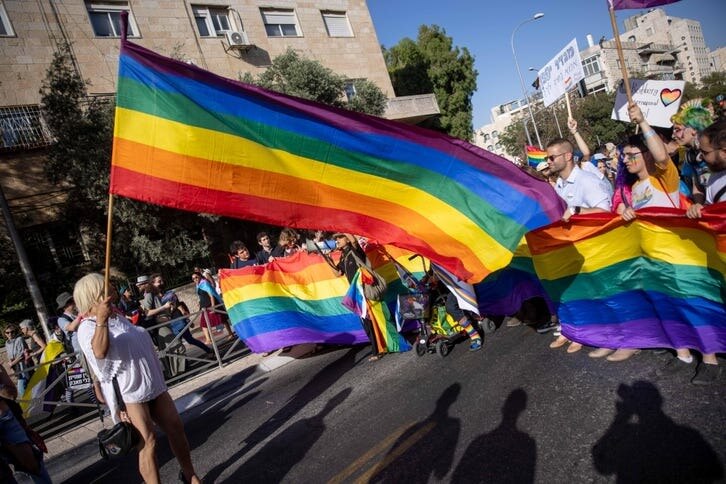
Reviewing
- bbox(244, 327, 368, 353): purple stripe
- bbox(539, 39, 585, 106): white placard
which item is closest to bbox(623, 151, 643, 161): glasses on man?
bbox(244, 327, 368, 353): purple stripe

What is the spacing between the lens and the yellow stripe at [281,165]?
331cm

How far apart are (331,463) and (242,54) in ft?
71.0

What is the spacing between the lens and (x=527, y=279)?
220 inches

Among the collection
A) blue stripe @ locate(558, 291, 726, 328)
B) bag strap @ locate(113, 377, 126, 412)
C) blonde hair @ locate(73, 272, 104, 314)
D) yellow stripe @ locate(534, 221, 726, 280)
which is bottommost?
blue stripe @ locate(558, 291, 726, 328)

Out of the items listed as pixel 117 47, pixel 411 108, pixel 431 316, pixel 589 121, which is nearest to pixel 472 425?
pixel 431 316

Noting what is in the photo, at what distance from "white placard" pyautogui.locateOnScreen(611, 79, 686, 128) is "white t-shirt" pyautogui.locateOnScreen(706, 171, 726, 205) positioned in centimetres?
225

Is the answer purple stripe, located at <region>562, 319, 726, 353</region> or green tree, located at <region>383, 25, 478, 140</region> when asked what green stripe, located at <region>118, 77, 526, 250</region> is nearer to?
purple stripe, located at <region>562, 319, 726, 353</region>

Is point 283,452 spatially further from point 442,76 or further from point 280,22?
point 442,76

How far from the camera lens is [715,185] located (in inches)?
133

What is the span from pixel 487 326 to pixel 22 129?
17.6m

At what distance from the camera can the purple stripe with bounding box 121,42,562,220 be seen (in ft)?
11.5

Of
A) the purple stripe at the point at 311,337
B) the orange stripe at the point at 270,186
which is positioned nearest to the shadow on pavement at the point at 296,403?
the purple stripe at the point at 311,337

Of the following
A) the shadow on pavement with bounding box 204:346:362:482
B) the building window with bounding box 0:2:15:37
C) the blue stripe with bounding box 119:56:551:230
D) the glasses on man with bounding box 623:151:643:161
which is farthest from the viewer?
the building window with bounding box 0:2:15:37

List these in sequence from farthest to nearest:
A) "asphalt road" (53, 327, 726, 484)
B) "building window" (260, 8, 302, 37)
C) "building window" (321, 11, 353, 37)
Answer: "building window" (321, 11, 353, 37)
"building window" (260, 8, 302, 37)
"asphalt road" (53, 327, 726, 484)
